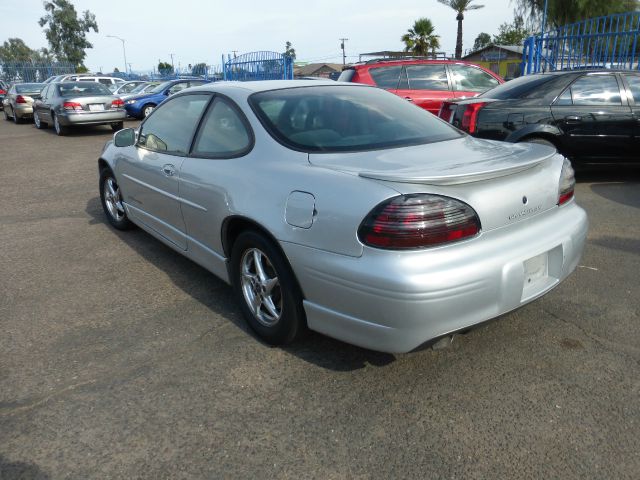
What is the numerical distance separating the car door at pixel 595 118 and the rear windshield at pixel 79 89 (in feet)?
40.1

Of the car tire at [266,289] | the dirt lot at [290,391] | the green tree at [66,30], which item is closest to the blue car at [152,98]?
the dirt lot at [290,391]

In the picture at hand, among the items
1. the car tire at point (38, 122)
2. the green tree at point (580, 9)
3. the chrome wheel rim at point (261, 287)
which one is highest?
the green tree at point (580, 9)

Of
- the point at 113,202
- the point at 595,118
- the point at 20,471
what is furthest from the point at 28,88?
the point at 20,471

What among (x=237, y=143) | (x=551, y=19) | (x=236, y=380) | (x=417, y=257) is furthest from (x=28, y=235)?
(x=551, y=19)

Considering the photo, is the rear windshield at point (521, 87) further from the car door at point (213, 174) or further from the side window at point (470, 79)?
the car door at point (213, 174)

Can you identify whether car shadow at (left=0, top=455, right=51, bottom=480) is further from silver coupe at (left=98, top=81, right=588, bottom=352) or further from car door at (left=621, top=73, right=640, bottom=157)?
car door at (left=621, top=73, right=640, bottom=157)

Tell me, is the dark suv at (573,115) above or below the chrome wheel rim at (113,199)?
above

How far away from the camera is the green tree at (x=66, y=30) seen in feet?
214

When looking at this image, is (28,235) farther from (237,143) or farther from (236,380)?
(236,380)

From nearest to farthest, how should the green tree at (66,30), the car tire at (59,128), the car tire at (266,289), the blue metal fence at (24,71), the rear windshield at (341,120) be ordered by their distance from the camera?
the car tire at (266,289), the rear windshield at (341,120), the car tire at (59,128), the blue metal fence at (24,71), the green tree at (66,30)

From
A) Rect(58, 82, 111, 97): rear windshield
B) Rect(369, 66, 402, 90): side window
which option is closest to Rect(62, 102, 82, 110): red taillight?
Rect(58, 82, 111, 97): rear windshield

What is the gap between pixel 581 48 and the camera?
11.4 meters

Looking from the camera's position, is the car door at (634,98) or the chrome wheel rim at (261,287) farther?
the car door at (634,98)

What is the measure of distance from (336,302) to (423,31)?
4740 cm
